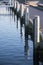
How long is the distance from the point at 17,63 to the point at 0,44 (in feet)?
13.1

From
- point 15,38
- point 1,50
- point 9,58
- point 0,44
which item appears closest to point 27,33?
point 15,38

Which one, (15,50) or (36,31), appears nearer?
(36,31)

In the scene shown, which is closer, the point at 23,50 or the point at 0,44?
the point at 23,50

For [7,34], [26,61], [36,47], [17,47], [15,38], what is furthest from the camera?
[7,34]

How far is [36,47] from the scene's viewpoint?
10.9m

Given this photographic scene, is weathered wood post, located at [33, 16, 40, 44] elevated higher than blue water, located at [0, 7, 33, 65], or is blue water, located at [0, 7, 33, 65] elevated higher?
weathered wood post, located at [33, 16, 40, 44]

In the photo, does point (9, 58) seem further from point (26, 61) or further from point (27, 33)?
point (27, 33)

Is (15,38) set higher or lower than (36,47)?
lower

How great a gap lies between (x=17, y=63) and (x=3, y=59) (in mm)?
889

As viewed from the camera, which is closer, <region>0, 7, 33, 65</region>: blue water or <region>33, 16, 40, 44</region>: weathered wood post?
<region>33, 16, 40, 44</region>: weathered wood post

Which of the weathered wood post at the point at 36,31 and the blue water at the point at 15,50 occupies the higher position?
the weathered wood post at the point at 36,31

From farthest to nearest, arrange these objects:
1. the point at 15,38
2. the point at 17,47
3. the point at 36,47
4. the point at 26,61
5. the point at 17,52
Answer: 1. the point at 15,38
2. the point at 17,47
3. the point at 17,52
4. the point at 26,61
5. the point at 36,47

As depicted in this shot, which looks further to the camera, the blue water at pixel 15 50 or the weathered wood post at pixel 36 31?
the blue water at pixel 15 50

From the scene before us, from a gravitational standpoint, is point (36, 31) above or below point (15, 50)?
above
